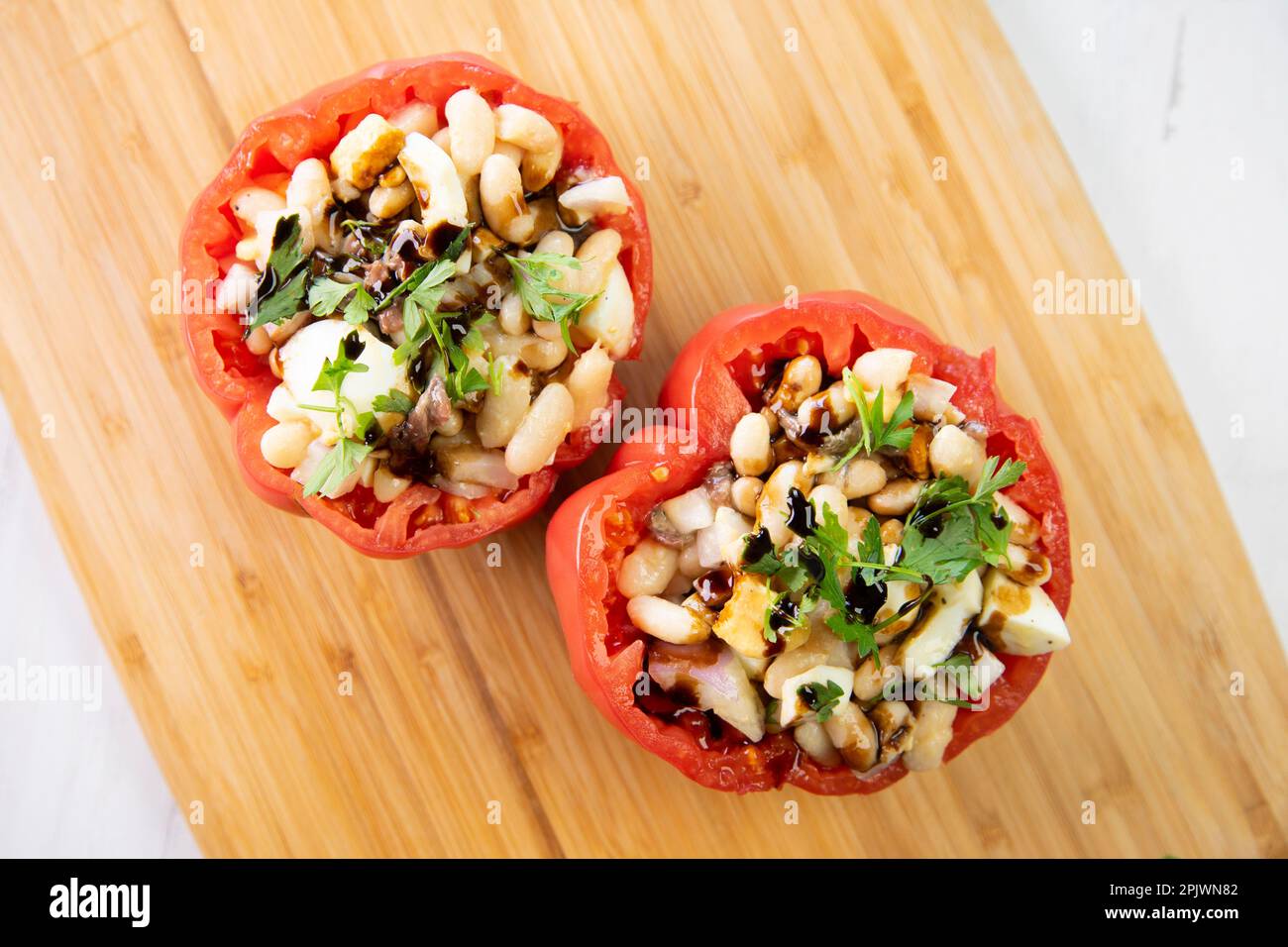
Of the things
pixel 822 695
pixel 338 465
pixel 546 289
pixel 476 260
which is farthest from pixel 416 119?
pixel 822 695

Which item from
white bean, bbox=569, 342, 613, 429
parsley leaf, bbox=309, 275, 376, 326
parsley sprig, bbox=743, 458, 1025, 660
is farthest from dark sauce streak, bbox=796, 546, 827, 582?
parsley leaf, bbox=309, 275, 376, 326

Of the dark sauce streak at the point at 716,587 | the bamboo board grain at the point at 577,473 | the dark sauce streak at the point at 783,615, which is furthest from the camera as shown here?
the bamboo board grain at the point at 577,473

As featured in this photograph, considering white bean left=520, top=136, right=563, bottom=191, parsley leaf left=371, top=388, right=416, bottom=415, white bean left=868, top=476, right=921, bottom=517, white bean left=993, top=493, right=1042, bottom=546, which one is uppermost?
white bean left=520, top=136, right=563, bottom=191

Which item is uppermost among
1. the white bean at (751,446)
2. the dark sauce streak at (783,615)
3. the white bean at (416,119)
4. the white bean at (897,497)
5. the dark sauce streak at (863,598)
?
the white bean at (416,119)

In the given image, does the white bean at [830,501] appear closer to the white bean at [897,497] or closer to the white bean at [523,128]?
the white bean at [897,497]

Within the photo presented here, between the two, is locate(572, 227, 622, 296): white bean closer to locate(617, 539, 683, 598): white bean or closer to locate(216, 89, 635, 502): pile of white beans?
locate(216, 89, 635, 502): pile of white beans

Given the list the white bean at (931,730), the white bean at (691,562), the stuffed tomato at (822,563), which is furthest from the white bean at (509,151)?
the white bean at (931,730)
